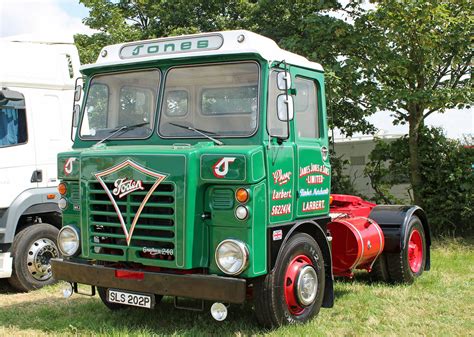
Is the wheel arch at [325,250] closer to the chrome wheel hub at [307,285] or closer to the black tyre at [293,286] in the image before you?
the black tyre at [293,286]

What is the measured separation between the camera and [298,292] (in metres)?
5.59

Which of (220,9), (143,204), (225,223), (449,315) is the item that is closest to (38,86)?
(143,204)

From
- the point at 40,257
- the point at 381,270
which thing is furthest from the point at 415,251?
the point at 40,257

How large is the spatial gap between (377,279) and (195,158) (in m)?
4.11

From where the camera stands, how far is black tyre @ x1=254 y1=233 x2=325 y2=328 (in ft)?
17.4

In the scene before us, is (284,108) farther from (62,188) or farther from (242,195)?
(62,188)

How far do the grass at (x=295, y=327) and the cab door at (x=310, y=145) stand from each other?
116cm

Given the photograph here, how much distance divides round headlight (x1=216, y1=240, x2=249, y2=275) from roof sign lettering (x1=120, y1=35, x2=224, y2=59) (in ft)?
5.90

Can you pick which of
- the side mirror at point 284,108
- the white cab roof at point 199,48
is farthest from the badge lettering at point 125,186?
the side mirror at point 284,108

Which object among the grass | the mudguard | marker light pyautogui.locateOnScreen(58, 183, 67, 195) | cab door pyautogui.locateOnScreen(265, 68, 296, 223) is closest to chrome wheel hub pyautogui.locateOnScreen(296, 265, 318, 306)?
the grass

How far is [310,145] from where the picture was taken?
600 cm

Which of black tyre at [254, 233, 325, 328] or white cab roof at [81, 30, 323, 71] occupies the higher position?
white cab roof at [81, 30, 323, 71]

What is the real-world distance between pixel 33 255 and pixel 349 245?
416cm

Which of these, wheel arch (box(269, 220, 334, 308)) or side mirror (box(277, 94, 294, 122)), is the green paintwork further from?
wheel arch (box(269, 220, 334, 308))
